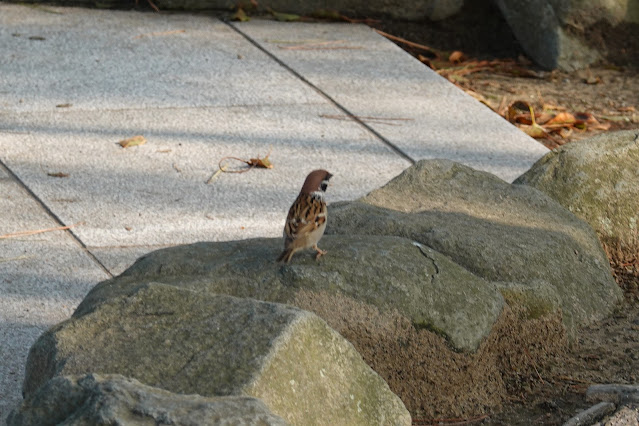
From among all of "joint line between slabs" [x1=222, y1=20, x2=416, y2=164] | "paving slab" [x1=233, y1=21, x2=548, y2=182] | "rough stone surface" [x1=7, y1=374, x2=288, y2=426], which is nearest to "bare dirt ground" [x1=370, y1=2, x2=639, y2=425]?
"paving slab" [x1=233, y1=21, x2=548, y2=182]

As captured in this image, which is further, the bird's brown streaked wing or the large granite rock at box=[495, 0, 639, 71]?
the large granite rock at box=[495, 0, 639, 71]

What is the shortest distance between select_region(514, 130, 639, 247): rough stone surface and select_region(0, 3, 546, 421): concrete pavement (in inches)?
39.1

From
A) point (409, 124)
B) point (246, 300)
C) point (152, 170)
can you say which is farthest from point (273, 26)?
point (246, 300)

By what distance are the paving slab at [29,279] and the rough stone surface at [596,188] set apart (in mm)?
2162

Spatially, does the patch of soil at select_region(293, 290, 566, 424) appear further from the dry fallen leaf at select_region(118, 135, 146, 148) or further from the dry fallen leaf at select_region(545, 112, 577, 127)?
the dry fallen leaf at select_region(545, 112, 577, 127)

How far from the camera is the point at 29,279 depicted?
4.13 metres

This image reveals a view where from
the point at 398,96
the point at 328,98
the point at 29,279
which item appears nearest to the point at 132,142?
the point at 328,98

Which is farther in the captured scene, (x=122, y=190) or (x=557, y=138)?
(x=557, y=138)

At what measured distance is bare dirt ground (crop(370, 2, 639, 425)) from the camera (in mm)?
3585

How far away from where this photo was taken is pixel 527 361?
3516 millimetres

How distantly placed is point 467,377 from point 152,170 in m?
2.71

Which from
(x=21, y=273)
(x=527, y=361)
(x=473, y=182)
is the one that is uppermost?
(x=473, y=182)

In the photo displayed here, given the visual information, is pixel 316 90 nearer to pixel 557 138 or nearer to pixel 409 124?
pixel 409 124

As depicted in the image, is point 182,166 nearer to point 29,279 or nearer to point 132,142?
point 132,142
